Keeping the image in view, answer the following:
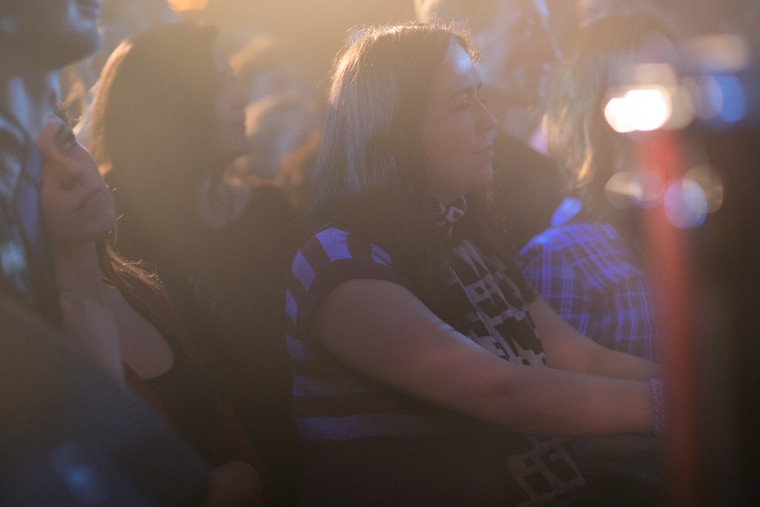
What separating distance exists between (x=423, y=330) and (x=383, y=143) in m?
0.43

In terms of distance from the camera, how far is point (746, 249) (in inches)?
33.7

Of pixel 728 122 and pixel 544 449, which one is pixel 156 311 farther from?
pixel 728 122

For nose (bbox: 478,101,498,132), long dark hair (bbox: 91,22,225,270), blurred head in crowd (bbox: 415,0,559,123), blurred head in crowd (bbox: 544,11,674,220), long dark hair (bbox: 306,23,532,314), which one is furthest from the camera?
blurred head in crowd (bbox: 415,0,559,123)

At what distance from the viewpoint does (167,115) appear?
2320 mm

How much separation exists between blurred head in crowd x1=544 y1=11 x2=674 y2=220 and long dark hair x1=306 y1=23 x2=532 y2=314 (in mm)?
807

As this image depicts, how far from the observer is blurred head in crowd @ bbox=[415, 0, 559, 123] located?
309cm

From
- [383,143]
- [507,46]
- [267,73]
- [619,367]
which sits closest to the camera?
[383,143]

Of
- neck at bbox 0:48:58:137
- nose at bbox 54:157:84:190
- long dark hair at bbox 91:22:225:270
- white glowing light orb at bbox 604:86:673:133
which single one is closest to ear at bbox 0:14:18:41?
neck at bbox 0:48:58:137

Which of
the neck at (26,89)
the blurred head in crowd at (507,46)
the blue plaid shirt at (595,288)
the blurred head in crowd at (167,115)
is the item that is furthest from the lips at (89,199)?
the blurred head in crowd at (507,46)

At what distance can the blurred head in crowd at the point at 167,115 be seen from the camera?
2.22 meters

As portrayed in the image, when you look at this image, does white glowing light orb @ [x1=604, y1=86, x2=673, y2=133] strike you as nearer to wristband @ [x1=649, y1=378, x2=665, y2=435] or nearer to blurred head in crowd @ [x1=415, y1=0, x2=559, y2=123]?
wristband @ [x1=649, y1=378, x2=665, y2=435]

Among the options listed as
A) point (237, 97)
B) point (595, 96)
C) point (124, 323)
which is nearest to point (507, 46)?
point (595, 96)

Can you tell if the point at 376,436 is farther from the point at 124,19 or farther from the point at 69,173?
the point at 124,19

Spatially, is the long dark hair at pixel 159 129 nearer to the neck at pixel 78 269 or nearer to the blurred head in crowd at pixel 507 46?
the neck at pixel 78 269
